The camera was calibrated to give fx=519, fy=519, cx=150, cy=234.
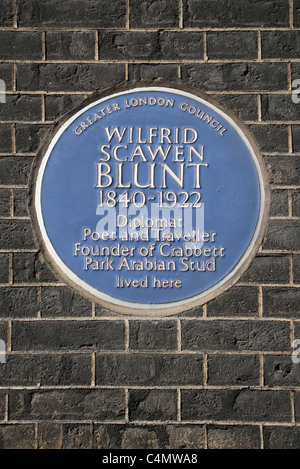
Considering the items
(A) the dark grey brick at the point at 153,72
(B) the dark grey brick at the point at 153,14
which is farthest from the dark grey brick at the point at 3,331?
(B) the dark grey brick at the point at 153,14

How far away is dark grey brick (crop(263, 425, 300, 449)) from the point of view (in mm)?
3174

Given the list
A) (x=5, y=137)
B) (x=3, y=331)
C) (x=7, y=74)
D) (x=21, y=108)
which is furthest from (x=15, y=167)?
(x=3, y=331)

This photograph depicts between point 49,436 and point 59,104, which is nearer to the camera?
point 49,436

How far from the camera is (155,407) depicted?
318 centimetres

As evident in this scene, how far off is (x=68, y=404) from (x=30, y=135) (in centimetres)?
170

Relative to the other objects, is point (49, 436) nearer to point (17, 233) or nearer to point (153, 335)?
point (153, 335)

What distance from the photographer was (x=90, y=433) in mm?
3180

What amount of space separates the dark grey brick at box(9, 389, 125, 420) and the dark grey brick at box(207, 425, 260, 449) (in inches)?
22.3

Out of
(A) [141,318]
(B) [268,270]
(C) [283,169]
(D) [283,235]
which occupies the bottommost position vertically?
(A) [141,318]

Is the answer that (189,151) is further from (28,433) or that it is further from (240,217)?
(28,433)

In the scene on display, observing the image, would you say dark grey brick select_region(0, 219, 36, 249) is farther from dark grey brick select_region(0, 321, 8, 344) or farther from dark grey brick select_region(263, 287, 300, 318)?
dark grey brick select_region(263, 287, 300, 318)

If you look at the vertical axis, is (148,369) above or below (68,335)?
below

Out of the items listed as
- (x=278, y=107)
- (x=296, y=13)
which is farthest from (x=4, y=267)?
(x=296, y=13)
